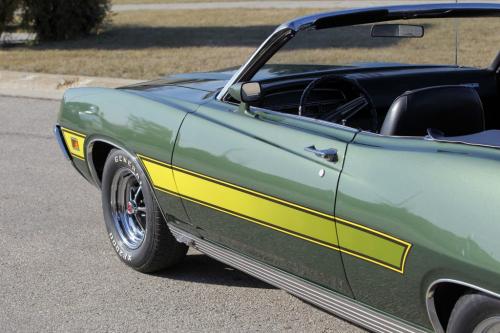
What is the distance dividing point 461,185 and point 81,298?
234 centimetres

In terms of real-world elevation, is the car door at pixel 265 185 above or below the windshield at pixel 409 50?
above

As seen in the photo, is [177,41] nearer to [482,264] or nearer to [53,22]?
[53,22]

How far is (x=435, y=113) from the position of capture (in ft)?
11.7

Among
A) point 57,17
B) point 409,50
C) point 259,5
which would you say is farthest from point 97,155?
point 259,5

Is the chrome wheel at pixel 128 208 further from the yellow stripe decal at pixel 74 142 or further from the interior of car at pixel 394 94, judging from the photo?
the interior of car at pixel 394 94

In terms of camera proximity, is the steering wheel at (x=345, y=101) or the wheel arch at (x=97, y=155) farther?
the wheel arch at (x=97, y=155)

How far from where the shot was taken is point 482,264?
2.74 m

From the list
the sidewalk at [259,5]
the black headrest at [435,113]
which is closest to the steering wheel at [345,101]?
the black headrest at [435,113]

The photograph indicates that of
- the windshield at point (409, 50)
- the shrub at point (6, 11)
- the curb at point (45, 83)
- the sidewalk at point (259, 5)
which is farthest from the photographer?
the sidewalk at point (259, 5)

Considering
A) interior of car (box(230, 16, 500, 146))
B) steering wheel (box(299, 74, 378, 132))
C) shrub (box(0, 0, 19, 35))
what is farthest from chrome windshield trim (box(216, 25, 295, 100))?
shrub (box(0, 0, 19, 35))

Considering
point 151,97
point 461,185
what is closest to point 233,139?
point 151,97

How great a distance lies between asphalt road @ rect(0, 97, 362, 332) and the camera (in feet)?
13.5

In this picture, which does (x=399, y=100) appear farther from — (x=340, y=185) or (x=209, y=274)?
(x=209, y=274)

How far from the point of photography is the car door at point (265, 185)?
3385mm
